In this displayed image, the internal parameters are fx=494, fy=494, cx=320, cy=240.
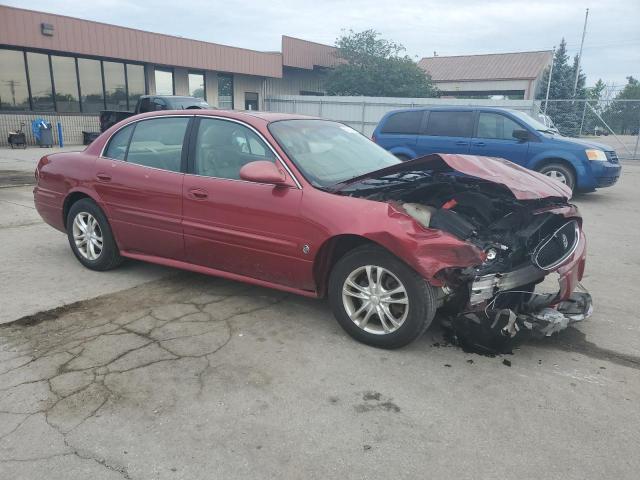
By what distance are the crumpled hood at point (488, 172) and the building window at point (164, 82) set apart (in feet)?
73.5

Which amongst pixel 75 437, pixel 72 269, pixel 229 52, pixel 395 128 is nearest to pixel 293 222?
pixel 75 437

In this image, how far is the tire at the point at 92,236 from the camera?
4.81 meters

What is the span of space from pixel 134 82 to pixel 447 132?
17092 millimetres

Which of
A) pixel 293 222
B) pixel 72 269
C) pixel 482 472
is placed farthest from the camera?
pixel 72 269

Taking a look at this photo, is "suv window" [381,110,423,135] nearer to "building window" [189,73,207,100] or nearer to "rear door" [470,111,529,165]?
"rear door" [470,111,529,165]

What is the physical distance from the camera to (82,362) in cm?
321

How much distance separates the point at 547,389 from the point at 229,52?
25.1 metres

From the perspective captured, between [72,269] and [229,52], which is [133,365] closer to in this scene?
[72,269]

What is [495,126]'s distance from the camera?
996cm

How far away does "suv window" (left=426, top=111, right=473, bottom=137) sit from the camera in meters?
10.2

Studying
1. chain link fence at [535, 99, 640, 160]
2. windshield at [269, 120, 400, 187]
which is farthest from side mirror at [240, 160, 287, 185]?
chain link fence at [535, 99, 640, 160]

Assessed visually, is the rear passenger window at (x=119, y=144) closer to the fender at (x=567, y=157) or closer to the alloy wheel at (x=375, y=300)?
the alloy wheel at (x=375, y=300)

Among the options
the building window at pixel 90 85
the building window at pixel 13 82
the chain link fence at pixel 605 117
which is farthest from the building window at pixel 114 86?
the chain link fence at pixel 605 117

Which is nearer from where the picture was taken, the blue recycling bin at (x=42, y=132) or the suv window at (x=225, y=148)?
the suv window at (x=225, y=148)
